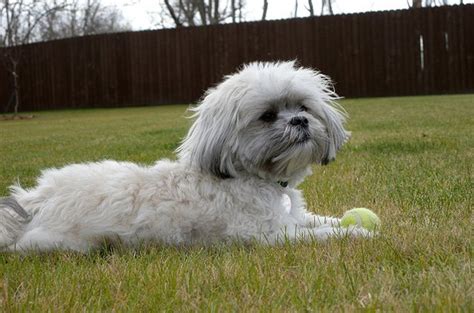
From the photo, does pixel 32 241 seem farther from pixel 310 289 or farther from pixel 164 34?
pixel 164 34

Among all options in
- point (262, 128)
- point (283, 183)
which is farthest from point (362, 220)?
point (262, 128)

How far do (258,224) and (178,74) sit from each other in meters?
25.0

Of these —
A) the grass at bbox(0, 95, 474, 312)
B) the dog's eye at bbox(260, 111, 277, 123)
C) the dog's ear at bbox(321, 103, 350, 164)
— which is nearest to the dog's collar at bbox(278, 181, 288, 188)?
the dog's ear at bbox(321, 103, 350, 164)

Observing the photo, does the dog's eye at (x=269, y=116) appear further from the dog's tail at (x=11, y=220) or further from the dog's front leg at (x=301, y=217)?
the dog's tail at (x=11, y=220)

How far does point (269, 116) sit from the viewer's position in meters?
4.12

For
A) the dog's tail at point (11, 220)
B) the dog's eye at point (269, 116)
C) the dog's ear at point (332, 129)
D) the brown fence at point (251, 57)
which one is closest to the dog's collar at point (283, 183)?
the dog's ear at point (332, 129)

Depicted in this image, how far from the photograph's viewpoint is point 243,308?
248cm

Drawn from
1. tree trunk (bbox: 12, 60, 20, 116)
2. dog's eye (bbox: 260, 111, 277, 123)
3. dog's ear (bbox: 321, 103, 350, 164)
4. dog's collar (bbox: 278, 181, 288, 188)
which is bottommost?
dog's collar (bbox: 278, 181, 288, 188)

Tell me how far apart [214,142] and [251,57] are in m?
24.0

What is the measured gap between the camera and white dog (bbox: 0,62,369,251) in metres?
3.91

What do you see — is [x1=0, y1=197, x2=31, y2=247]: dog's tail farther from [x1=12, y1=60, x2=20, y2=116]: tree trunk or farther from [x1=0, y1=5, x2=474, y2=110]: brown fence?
[x1=12, y1=60, x2=20, y2=116]: tree trunk

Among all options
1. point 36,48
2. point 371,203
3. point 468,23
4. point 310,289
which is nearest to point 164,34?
point 36,48

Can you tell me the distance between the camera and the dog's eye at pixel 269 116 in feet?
13.5

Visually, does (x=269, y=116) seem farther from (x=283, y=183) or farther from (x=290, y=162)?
(x=283, y=183)
